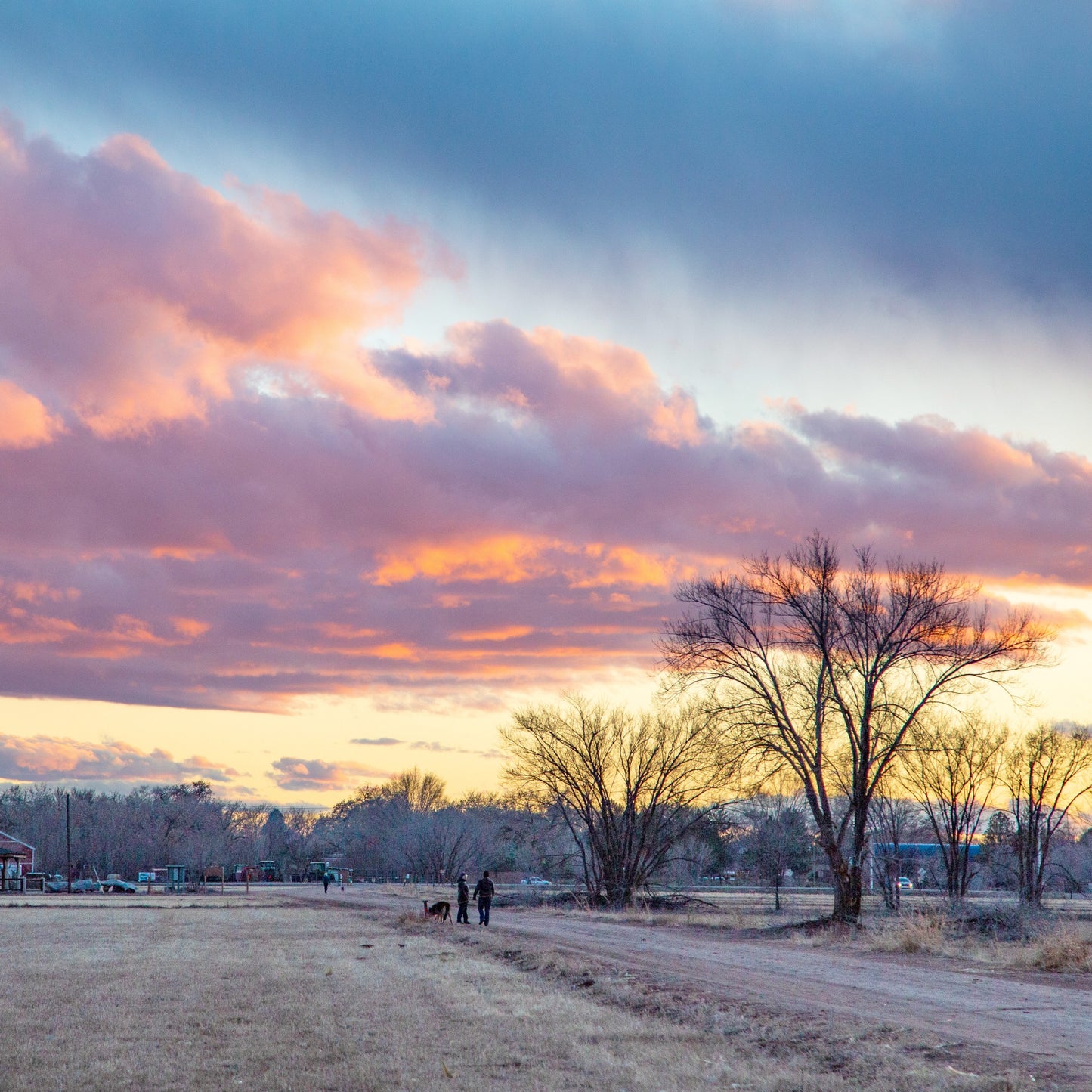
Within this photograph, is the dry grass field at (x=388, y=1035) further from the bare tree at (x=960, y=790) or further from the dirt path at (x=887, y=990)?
the bare tree at (x=960, y=790)

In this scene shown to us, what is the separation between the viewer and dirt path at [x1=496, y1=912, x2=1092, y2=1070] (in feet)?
39.7

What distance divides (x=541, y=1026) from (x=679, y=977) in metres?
5.15

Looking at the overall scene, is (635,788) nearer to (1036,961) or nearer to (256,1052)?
(1036,961)

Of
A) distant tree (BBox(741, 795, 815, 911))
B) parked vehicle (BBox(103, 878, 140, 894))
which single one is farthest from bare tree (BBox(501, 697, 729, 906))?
parked vehicle (BBox(103, 878, 140, 894))

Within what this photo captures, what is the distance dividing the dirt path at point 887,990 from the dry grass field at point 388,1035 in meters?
1.30

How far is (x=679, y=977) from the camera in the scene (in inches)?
708

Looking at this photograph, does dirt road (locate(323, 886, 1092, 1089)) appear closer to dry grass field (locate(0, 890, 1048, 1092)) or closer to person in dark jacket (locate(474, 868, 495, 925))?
dry grass field (locate(0, 890, 1048, 1092))

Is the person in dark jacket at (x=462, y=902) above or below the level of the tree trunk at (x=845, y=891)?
below

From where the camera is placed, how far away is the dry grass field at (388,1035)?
34.3ft

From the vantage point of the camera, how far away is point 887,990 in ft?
53.5

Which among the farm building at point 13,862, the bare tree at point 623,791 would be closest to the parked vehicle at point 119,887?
the farm building at point 13,862

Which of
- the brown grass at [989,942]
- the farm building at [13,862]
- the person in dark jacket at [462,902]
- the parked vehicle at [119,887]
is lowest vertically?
the parked vehicle at [119,887]

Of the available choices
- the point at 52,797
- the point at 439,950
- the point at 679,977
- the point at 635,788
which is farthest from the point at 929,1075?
the point at 52,797

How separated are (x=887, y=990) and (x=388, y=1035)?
7786mm
